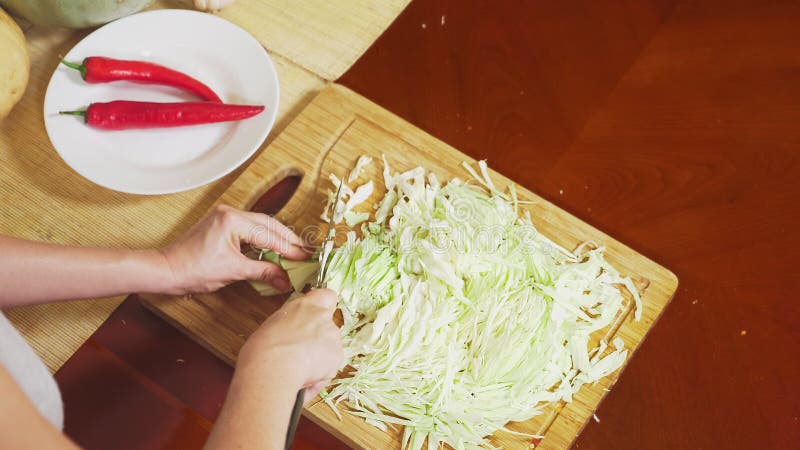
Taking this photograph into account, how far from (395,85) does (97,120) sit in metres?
0.85

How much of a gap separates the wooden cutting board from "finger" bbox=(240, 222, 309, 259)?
11 cm

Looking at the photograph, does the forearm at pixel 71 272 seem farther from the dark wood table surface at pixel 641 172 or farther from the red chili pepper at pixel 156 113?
the red chili pepper at pixel 156 113

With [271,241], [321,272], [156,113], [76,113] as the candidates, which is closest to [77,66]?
[76,113]

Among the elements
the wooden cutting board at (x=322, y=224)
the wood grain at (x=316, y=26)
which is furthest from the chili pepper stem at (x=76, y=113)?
the wood grain at (x=316, y=26)

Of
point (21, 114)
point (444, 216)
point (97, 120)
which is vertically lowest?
point (21, 114)

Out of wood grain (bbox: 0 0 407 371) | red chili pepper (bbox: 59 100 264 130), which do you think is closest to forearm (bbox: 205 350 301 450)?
wood grain (bbox: 0 0 407 371)

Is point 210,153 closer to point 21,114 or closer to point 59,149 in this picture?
point 59,149

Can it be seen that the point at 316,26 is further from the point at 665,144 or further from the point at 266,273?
the point at 665,144

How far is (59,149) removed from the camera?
176 cm

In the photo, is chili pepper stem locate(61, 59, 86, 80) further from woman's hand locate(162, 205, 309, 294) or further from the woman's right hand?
the woman's right hand

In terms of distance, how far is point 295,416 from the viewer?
1359 mm

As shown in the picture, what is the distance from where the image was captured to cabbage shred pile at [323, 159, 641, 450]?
5.22 ft

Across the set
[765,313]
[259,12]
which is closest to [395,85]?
[259,12]

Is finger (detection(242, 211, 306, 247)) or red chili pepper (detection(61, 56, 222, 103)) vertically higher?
red chili pepper (detection(61, 56, 222, 103))
